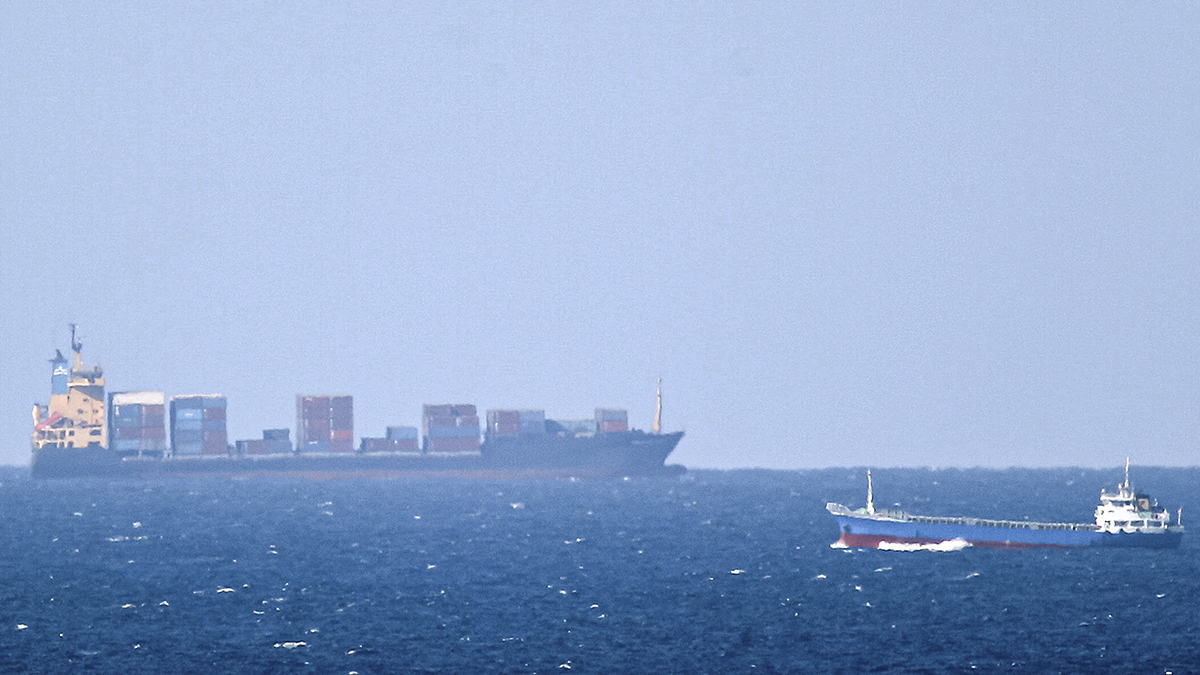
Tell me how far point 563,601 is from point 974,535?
2882 centimetres

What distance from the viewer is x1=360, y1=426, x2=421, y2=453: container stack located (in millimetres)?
190750

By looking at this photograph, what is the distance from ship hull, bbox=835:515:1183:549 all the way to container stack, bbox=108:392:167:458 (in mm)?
116618

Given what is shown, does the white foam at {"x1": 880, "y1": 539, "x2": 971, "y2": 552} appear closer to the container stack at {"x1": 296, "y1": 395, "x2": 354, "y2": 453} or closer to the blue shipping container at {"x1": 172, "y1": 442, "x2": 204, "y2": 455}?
the container stack at {"x1": 296, "y1": 395, "x2": 354, "y2": 453}

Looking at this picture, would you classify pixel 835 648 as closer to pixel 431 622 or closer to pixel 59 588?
pixel 431 622

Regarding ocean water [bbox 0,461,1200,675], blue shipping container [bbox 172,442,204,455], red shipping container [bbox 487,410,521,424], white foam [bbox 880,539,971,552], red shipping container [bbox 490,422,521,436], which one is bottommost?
ocean water [bbox 0,461,1200,675]

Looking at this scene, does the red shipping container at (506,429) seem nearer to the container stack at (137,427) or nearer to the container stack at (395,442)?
the container stack at (395,442)

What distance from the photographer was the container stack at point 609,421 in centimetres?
19695

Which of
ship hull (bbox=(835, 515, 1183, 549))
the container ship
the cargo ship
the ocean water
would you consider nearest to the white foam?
the cargo ship

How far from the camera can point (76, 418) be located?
182 metres

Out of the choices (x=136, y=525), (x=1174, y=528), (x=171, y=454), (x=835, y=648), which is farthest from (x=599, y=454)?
(x=835, y=648)

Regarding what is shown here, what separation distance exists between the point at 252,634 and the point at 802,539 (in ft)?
152

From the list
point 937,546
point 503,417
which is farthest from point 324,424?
point 937,546

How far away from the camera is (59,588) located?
6562 centimetres

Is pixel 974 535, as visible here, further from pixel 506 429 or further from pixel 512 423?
pixel 512 423
